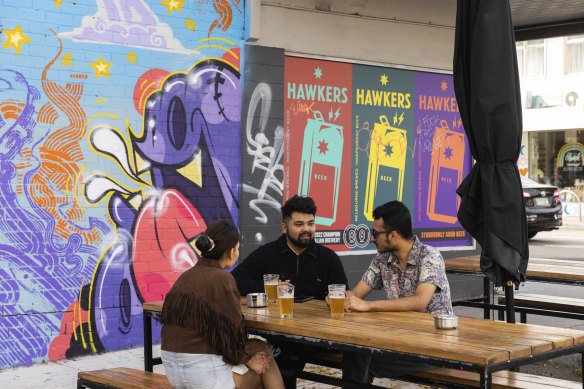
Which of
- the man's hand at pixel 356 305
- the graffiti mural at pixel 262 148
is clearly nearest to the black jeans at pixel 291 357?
the man's hand at pixel 356 305

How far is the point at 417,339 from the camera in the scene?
4160 millimetres

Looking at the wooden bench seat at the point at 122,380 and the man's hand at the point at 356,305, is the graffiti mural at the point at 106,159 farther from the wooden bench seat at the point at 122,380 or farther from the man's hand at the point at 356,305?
the man's hand at the point at 356,305

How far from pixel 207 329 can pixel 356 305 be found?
976 millimetres

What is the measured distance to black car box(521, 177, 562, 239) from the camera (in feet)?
69.7

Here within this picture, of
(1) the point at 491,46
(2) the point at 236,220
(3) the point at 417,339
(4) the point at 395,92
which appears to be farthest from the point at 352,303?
(4) the point at 395,92

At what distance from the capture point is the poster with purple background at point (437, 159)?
10773mm

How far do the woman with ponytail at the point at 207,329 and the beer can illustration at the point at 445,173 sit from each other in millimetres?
6424

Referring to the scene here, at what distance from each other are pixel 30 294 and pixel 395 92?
507 centimetres

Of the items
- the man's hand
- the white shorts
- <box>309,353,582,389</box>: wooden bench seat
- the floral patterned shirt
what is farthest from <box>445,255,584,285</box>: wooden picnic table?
the white shorts

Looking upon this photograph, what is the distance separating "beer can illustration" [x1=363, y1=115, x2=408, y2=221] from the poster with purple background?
291 mm

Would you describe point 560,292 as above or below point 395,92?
below

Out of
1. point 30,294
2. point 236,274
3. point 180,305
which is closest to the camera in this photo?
point 180,305

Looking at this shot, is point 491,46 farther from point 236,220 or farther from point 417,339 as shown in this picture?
point 236,220

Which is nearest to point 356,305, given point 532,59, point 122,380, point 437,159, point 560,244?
point 122,380
